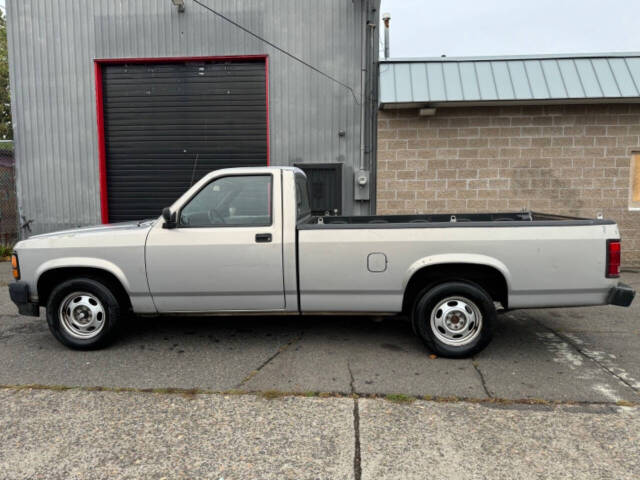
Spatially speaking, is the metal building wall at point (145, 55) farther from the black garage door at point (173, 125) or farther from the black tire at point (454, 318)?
the black tire at point (454, 318)

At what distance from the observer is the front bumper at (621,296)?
3.92 meters

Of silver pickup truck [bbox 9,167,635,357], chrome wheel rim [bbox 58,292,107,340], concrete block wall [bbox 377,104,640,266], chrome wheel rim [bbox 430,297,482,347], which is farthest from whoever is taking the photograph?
concrete block wall [bbox 377,104,640,266]

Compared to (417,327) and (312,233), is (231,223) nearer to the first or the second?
(312,233)

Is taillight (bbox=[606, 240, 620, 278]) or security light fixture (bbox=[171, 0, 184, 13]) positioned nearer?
taillight (bbox=[606, 240, 620, 278])

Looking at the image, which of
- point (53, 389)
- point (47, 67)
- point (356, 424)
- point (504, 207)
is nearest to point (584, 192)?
point (504, 207)

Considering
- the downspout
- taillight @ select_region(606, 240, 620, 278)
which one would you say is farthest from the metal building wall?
taillight @ select_region(606, 240, 620, 278)

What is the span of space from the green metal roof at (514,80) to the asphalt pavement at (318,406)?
471cm

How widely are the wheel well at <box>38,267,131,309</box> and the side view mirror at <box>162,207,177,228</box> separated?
0.76 m

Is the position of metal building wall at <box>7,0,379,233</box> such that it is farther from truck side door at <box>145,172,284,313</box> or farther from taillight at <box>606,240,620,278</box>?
taillight at <box>606,240,620,278</box>

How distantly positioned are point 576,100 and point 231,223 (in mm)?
6998

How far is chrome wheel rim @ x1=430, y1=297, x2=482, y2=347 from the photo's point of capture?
4188mm

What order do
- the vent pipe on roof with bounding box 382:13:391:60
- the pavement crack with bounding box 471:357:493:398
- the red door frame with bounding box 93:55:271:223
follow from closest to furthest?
the pavement crack with bounding box 471:357:493:398, the red door frame with bounding box 93:55:271:223, the vent pipe on roof with bounding box 382:13:391:60

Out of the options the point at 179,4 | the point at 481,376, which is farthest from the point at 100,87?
the point at 481,376

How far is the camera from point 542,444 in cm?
281
